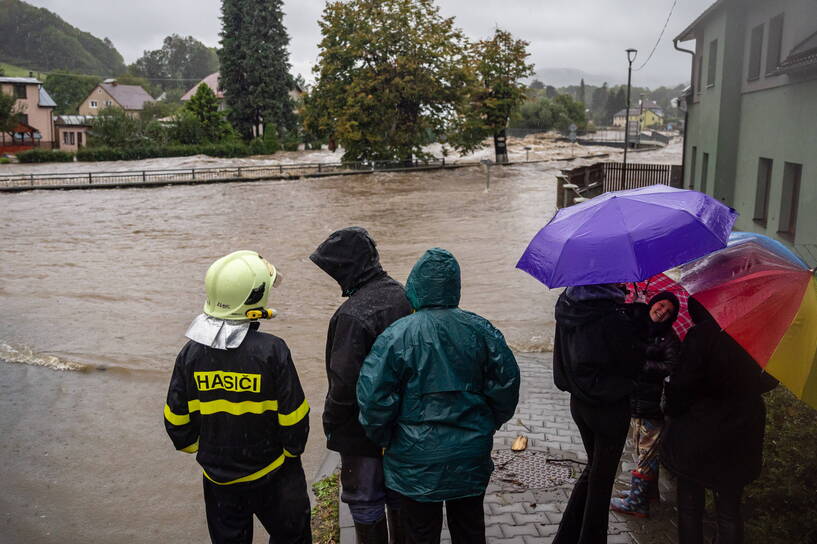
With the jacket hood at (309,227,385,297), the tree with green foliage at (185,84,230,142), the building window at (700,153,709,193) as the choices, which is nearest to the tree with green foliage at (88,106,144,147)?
the tree with green foliage at (185,84,230,142)

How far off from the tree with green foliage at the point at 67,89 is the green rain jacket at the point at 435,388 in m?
118

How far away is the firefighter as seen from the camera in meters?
3.68

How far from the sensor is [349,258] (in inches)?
162

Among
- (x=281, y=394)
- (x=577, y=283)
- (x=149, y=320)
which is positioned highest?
(x=577, y=283)

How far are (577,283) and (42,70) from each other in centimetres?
17183

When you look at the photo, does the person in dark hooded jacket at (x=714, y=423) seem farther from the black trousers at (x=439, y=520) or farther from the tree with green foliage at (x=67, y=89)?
the tree with green foliage at (x=67, y=89)

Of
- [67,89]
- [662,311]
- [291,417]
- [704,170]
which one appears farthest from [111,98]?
[662,311]

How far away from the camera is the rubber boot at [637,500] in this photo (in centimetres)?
498

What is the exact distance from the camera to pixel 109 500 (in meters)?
6.71

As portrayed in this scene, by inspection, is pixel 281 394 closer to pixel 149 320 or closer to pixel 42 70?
pixel 149 320

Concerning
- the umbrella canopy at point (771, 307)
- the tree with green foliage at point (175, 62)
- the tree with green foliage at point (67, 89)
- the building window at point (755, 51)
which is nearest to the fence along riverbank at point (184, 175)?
the building window at point (755, 51)

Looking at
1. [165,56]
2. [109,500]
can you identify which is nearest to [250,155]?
[109,500]

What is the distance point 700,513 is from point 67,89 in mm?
123703

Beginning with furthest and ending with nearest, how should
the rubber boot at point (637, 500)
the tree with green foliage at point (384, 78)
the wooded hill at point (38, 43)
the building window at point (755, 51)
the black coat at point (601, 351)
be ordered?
the wooded hill at point (38, 43) → the tree with green foliage at point (384, 78) → the building window at point (755, 51) → the rubber boot at point (637, 500) → the black coat at point (601, 351)
